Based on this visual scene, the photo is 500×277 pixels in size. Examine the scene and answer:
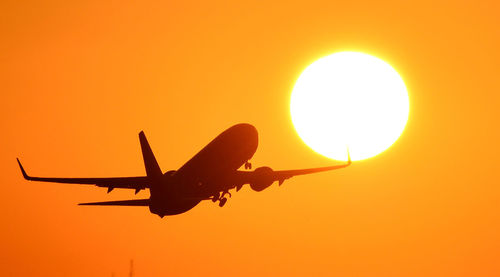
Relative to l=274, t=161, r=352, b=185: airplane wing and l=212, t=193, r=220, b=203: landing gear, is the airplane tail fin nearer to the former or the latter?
l=212, t=193, r=220, b=203: landing gear

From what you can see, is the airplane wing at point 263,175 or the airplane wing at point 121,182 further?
the airplane wing at point 263,175

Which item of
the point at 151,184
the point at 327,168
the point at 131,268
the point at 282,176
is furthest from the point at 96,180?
the point at 131,268

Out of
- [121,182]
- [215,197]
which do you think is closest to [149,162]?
[121,182]

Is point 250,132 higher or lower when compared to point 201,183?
higher

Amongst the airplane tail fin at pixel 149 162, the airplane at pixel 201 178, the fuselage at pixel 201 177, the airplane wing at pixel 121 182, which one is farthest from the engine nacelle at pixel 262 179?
the airplane tail fin at pixel 149 162

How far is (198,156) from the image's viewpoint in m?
71.6

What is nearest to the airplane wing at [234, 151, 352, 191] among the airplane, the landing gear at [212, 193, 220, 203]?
the airplane

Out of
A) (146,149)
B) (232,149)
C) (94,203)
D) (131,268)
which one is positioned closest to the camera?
(94,203)

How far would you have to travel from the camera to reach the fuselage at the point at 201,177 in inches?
2697

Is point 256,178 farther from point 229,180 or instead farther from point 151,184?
point 151,184

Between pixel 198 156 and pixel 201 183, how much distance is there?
10.4 ft

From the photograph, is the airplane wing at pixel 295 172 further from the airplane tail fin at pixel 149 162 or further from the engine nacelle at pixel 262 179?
the airplane tail fin at pixel 149 162

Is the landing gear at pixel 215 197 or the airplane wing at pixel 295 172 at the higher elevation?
the airplane wing at pixel 295 172

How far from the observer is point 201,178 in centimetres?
7006
